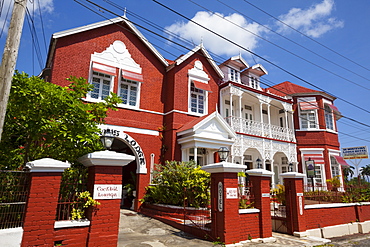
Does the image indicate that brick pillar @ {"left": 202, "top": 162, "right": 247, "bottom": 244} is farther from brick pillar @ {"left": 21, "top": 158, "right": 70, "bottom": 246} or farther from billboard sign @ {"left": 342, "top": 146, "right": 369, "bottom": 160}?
billboard sign @ {"left": 342, "top": 146, "right": 369, "bottom": 160}

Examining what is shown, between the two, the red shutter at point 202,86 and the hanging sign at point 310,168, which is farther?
the hanging sign at point 310,168

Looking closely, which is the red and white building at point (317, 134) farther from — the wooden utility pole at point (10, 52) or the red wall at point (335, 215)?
the wooden utility pole at point (10, 52)

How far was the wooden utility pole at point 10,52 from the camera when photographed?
16.9 ft

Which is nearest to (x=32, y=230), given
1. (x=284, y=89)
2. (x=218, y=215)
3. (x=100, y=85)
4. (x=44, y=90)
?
(x=44, y=90)

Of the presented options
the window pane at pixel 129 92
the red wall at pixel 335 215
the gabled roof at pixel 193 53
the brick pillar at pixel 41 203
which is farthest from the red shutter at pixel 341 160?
the brick pillar at pixel 41 203

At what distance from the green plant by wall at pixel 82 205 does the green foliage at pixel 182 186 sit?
4819mm

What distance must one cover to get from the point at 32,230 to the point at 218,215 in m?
4.69

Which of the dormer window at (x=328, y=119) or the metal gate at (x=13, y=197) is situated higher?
the dormer window at (x=328, y=119)

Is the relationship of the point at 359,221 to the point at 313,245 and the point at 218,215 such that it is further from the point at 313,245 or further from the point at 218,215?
the point at 218,215

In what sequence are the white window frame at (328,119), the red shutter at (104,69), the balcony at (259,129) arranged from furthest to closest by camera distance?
the white window frame at (328,119)
the balcony at (259,129)
the red shutter at (104,69)

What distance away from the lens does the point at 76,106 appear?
652 centimetres

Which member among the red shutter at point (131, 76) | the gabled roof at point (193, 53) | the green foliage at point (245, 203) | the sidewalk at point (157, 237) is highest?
the gabled roof at point (193, 53)

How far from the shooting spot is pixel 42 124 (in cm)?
618

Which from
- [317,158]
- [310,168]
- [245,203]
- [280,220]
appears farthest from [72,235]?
[317,158]
